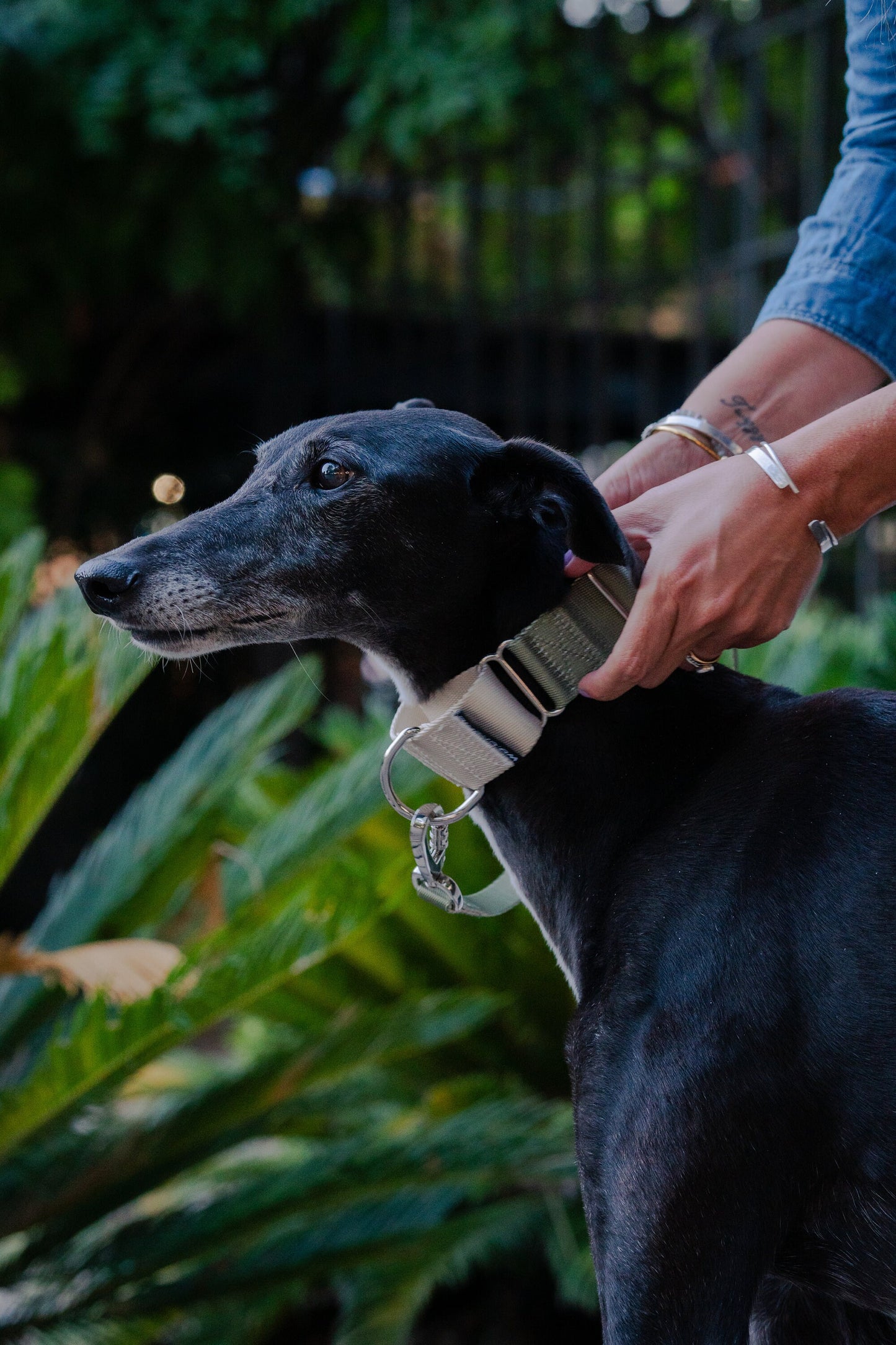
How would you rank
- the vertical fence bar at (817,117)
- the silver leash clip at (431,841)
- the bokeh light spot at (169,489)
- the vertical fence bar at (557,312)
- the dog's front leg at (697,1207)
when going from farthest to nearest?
the vertical fence bar at (557,312) → the vertical fence bar at (817,117) → the bokeh light spot at (169,489) → the silver leash clip at (431,841) → the dog's front leg at (697,1207)

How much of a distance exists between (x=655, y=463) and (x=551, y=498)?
25 cm

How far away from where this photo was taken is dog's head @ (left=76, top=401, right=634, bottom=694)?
1.40 metres

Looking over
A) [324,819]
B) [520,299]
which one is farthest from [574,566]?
[520,299]

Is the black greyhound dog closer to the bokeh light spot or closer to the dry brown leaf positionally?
the bokeh light spot

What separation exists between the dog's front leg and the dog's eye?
688mm

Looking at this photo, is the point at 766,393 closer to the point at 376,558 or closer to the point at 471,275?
the point at 376,558

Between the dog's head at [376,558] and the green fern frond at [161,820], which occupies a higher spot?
the dog's head at [376,558]

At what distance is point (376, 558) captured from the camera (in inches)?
55.9

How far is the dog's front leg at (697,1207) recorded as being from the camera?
3.66ft

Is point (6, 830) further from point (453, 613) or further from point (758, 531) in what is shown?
point (758, 531)

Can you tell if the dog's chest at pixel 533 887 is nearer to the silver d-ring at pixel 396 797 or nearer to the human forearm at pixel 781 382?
the silver d-ring at pixel 396 797

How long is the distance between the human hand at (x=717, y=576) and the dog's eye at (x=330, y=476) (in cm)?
36

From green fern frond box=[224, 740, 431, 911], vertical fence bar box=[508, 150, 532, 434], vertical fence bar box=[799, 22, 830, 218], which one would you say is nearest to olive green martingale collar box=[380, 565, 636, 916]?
green fern frond box=[224, 740, 431, 911]

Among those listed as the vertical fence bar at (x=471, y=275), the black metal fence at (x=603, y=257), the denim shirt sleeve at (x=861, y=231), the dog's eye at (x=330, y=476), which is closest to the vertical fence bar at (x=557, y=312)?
the black metal fence at (x=603, y=257)
